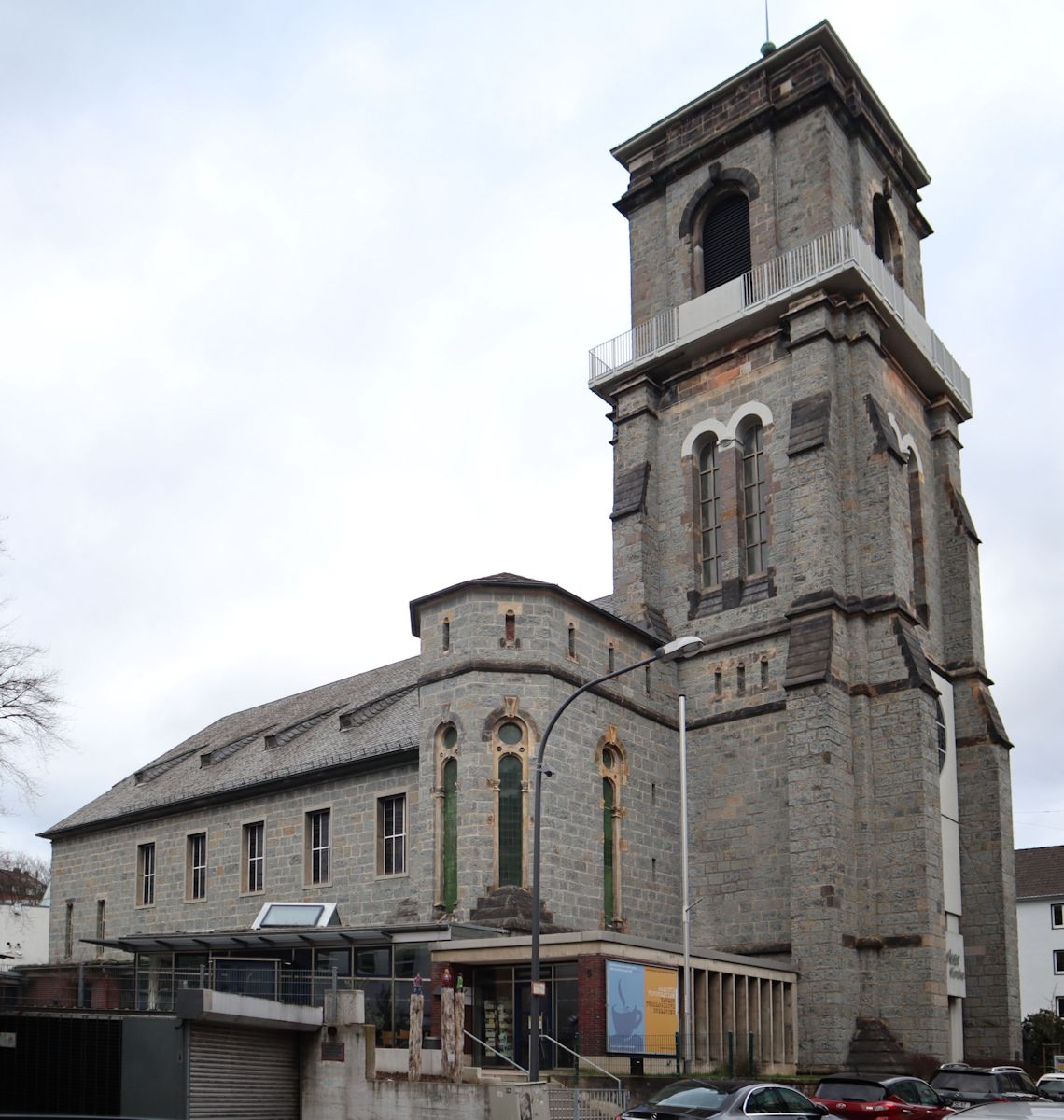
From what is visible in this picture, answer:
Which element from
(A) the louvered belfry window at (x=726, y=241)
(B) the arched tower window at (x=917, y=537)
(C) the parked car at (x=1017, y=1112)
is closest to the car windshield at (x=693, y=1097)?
(C) the parked car at (x=1017, y=1112)

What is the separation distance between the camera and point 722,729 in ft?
119

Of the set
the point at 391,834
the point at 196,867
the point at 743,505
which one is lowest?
the point at 196,867

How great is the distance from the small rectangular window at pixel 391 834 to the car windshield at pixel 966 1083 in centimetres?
1471

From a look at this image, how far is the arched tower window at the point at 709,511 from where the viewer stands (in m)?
39.0

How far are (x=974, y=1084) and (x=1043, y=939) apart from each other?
42002 millimetres

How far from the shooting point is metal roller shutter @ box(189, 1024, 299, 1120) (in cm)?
2389

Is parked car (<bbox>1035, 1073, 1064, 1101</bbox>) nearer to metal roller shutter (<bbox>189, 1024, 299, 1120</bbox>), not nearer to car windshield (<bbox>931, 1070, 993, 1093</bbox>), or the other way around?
car windshield (<bbox>931, 1070, 993, 1093</bbox>)

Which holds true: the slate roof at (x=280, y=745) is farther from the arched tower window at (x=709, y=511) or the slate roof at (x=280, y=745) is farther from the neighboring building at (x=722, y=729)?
the arched tower window at (x=709, y=511)

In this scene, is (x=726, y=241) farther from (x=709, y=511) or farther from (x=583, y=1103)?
(x=583, y=1103)

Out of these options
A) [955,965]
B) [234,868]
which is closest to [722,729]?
[955,965]

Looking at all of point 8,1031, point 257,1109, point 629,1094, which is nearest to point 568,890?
point 629,1094

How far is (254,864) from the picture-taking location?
4044cm

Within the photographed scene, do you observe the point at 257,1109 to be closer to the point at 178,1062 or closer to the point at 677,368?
the point at 178,1062

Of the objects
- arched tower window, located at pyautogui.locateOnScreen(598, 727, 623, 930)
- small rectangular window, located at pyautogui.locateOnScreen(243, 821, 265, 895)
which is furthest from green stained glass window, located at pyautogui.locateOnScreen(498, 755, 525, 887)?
small rectangular window, located at pyautogui.locateOnScreen(243, 821, 265, 895)
